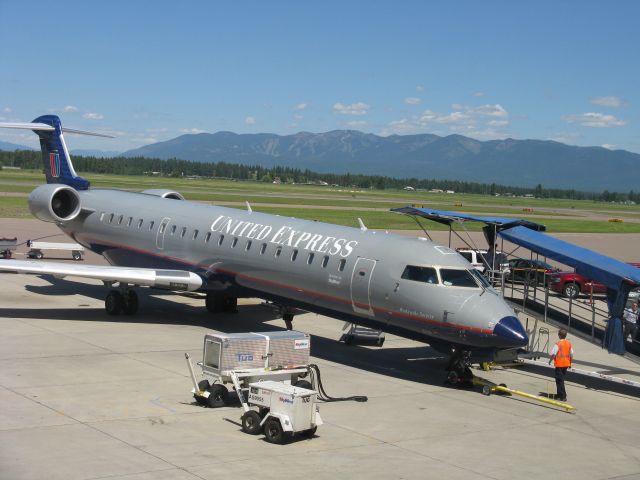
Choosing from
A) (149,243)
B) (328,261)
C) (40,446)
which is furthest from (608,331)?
(149,243)

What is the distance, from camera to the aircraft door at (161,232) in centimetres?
2538

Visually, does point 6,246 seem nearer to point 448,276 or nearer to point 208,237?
point 208,237

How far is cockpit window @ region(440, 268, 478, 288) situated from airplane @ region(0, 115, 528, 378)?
26 millimetres

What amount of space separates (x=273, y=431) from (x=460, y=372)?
5.87 metres

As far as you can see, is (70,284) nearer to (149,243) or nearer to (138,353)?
(149,243)

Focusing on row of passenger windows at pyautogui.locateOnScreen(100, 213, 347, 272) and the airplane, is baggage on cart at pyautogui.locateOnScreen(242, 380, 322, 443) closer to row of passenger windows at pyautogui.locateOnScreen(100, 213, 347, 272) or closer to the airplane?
the airplane

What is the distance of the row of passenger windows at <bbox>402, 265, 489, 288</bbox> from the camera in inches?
707

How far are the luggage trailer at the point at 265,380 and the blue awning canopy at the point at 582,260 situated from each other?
6400mm

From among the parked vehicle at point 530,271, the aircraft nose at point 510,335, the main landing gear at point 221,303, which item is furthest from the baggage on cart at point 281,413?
the main landing gear at point 221,303

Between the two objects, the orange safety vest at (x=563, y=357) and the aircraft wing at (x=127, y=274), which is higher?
the aircraft wing at (x=127, y=274)

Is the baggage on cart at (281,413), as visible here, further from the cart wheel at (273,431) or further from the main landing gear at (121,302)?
the main landing gear at (121,302)

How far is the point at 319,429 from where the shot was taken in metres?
14.1

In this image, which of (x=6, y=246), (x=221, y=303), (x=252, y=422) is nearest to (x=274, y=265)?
(x=221, y=303)

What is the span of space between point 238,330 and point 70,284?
10.2 meters
